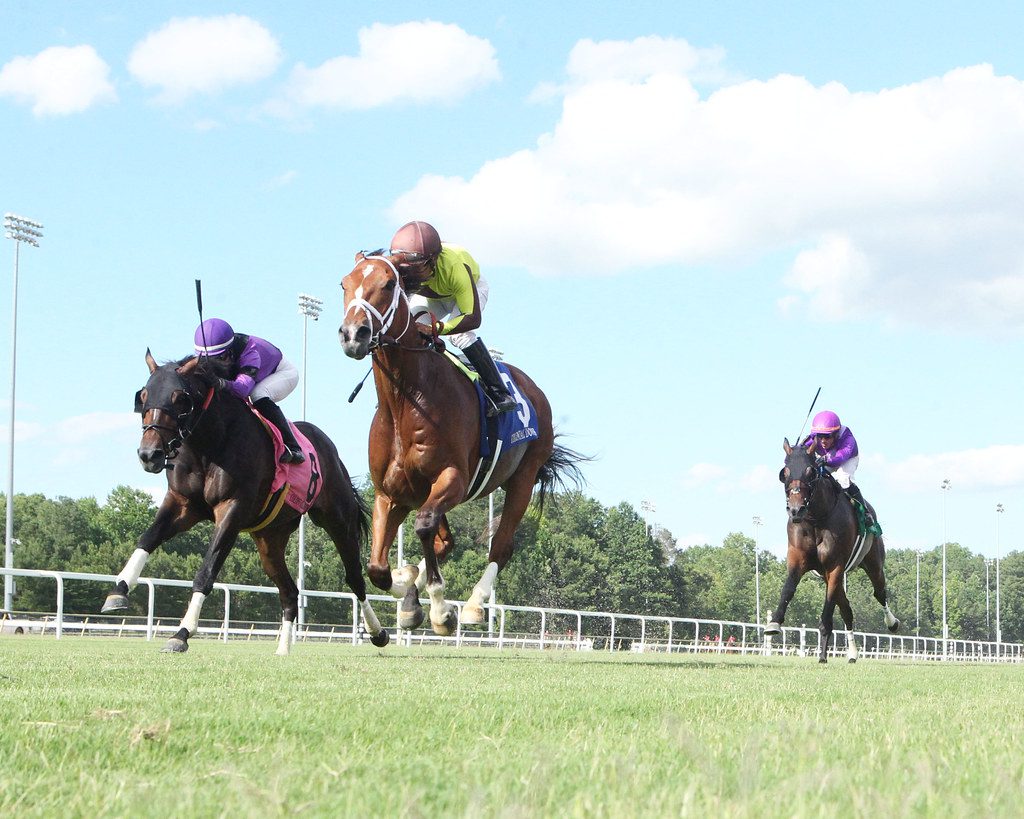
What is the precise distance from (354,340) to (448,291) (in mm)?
1655

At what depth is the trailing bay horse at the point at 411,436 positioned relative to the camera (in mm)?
8273

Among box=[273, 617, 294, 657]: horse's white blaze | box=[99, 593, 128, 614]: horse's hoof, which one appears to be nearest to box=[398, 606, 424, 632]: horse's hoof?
box=[99, 593, 128, 614]: horse's hoof

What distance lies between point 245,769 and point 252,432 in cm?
734

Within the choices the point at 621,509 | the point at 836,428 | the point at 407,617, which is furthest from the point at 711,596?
the point at 407,617

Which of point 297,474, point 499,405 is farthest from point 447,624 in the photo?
point 297,474

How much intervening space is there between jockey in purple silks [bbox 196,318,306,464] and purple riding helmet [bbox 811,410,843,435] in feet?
25.5

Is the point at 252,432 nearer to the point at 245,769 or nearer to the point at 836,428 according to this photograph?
the point at 245,769

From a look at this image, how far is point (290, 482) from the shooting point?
10.6m

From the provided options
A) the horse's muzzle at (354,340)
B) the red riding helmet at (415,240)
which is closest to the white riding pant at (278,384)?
the red riding helmet at (415,240)

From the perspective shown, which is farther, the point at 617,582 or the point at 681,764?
the point at 617,582

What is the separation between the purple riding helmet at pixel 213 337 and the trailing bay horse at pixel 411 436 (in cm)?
190

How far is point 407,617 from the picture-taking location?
8734mm

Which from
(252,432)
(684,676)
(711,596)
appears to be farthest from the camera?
(711,596)

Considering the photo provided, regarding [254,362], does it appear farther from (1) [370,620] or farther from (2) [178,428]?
(1) [370,620]
